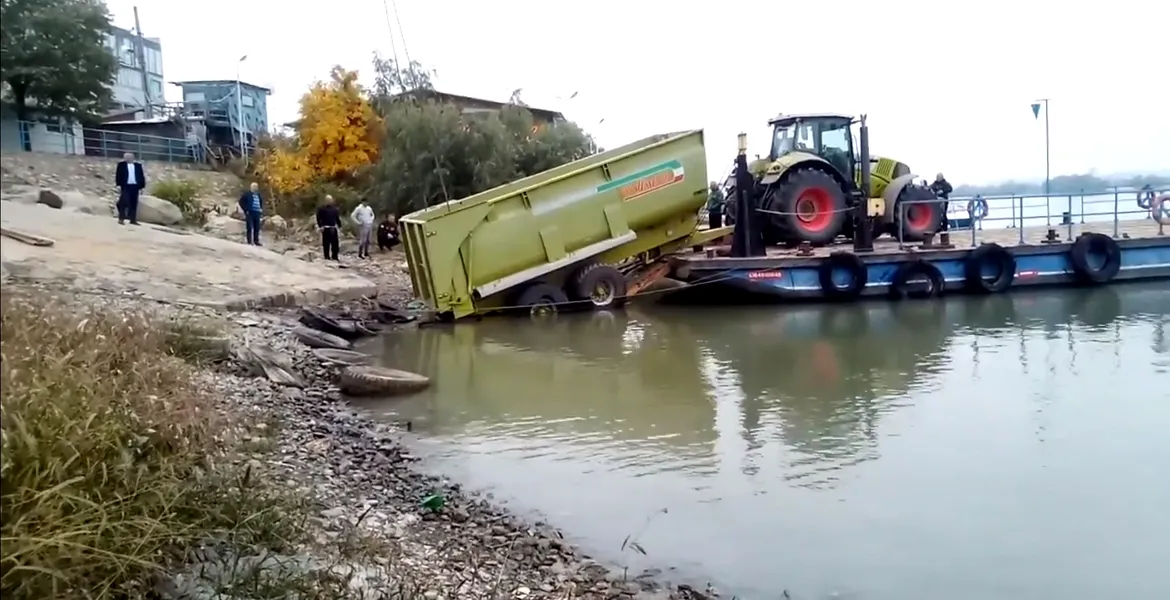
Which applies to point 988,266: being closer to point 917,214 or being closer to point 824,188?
point 917,214

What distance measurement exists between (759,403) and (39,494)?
19.0ft

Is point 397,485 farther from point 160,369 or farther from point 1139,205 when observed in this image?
point 1139,205

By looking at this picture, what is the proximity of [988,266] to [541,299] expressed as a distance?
6469mm

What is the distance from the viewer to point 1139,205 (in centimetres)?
1562

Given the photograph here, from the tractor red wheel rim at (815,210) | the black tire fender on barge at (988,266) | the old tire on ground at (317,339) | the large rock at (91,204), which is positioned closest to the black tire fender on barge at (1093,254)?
the black tire fender on barge at (988,266)

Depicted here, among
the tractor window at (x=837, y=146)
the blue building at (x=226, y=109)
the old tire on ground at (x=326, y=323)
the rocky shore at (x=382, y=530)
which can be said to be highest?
the blue building at (x=226, y=109)

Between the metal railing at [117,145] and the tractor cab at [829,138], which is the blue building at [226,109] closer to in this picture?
the metal railing at [117,145]

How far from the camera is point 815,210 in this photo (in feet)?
46.8

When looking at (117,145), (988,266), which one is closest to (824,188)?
(988,266)

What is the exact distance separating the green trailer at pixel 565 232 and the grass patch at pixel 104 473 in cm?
772

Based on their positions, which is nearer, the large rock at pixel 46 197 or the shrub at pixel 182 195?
the large rock at pixel 46 197

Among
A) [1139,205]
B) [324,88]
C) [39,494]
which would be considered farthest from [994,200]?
[324,88]

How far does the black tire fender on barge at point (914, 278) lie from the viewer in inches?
533

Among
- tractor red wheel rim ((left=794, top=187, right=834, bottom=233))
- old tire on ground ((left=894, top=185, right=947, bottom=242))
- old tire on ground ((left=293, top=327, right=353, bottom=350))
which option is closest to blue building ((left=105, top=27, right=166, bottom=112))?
old tire on ground ((left=293, top=327, right=353, bottom=350))
